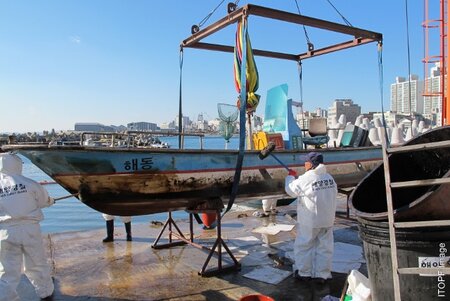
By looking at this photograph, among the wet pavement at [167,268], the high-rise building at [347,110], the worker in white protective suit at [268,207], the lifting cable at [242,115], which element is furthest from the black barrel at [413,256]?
the high-rise building at [347,110]

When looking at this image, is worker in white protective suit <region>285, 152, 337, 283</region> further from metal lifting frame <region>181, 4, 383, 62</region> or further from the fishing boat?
metal lifting frame <region>181, 4, 383, 62</region>

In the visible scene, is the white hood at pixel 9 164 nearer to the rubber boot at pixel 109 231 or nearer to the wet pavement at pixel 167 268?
the wet pavement at pixel 167 268

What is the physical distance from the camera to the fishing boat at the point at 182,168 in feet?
15.5

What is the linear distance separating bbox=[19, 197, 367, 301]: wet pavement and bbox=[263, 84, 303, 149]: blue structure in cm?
178

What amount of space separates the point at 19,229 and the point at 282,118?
5.06 meters

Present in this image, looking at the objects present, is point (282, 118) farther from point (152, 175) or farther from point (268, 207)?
point (152, 175)

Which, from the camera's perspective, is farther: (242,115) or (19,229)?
(242,115)

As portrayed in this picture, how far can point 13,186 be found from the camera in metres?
4.16

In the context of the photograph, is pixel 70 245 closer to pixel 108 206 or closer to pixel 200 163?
pixel 108 206

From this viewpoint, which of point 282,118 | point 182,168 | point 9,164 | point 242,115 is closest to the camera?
point 9,164

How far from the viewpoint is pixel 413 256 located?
276 centimetres

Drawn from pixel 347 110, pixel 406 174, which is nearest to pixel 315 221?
pixel 406 174

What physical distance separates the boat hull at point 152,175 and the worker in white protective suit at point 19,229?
40 cm

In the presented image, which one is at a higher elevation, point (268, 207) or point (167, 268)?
point (268, 207)
